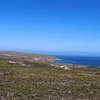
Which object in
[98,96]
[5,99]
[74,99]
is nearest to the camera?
[5,99]

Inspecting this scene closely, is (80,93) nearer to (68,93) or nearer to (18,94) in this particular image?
(68,93)

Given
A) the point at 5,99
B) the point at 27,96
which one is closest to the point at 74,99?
the point at 27,96

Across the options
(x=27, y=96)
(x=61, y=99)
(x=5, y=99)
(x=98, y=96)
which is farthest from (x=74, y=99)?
(x=5, y=99)

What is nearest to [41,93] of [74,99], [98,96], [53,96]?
[53,96]

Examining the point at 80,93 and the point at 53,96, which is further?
the point at 80,93

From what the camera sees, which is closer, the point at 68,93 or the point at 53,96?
the point at 53,96

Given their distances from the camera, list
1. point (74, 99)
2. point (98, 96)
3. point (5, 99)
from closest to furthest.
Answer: point (5, 99)
point (74, 99)
point (98, 96)

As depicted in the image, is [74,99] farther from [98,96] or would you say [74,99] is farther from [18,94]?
[18,94]

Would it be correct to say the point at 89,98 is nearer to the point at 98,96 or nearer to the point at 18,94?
the point at 98,96
